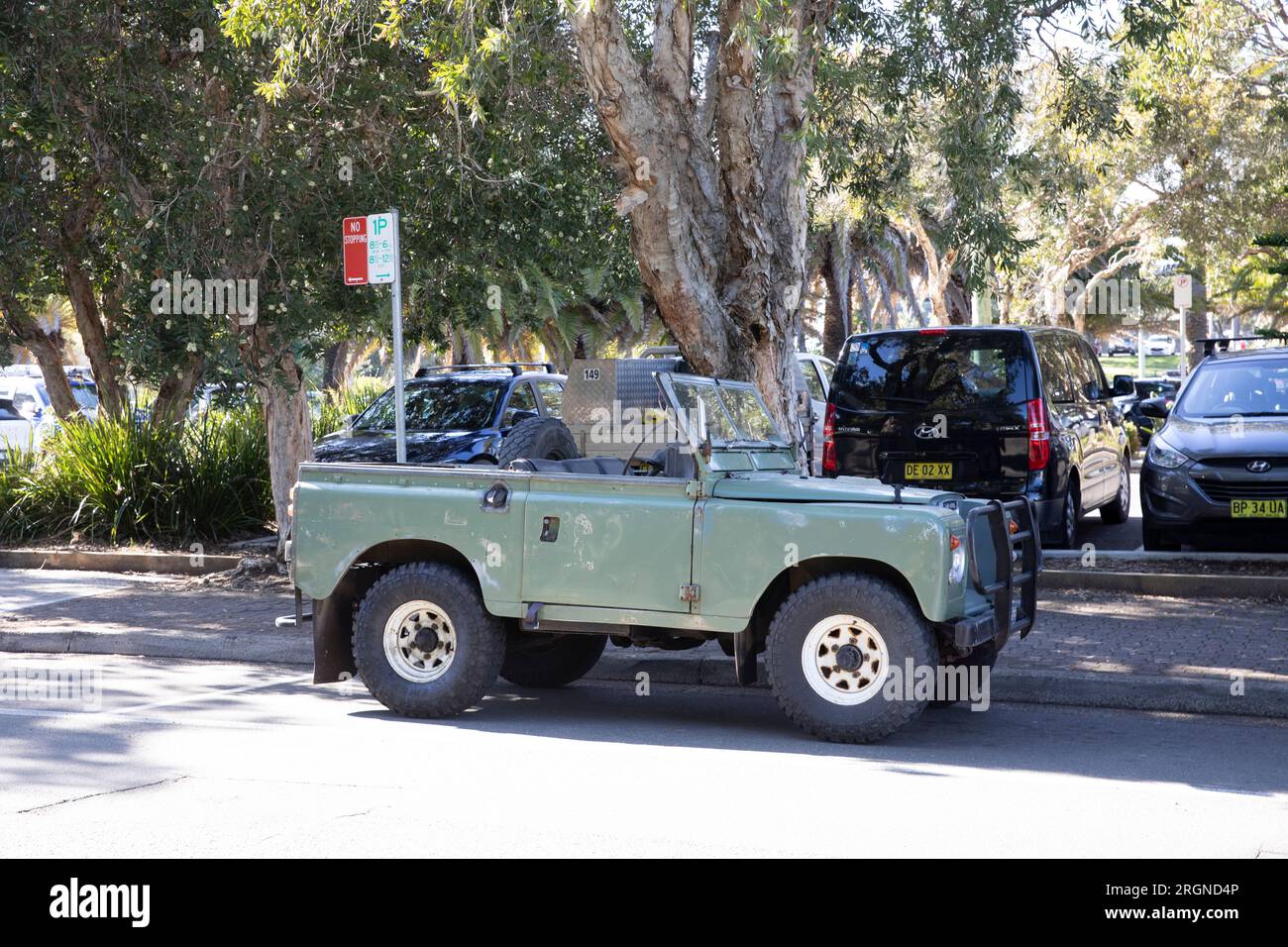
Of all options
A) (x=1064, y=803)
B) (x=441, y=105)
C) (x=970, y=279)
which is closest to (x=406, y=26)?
(x=441, y=105)

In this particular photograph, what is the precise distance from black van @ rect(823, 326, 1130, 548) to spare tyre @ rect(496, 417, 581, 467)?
388 cm

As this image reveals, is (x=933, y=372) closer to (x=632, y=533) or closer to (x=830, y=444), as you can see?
(x=830, y=444)

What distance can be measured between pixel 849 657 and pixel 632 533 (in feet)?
4.11

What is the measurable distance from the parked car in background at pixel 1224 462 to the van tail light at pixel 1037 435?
→ 1.02m

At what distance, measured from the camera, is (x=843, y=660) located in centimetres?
692

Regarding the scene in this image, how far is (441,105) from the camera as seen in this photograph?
12469 mm

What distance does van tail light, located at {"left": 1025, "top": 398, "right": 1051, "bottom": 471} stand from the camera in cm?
1155

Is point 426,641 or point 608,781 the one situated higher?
point 426,641

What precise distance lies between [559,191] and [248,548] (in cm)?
472

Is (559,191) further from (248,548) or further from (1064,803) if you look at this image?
(1064,803)

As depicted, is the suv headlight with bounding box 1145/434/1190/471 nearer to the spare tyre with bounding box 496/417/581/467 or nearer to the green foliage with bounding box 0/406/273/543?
the spare tyre with bounding box 496/417/581/467

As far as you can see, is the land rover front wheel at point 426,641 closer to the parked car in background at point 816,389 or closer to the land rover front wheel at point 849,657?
the land rover front wheel at point 849,657

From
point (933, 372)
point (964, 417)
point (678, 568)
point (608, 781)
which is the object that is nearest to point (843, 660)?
point (678, 568)

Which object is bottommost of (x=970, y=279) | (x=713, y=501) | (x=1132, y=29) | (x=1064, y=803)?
(x=1064, y=803)
